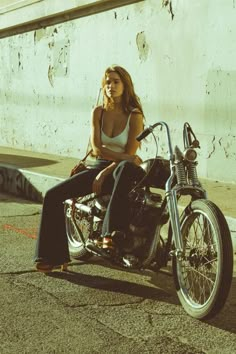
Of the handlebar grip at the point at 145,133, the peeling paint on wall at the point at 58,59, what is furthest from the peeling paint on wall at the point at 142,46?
the handlebar grip at the point at 145,133

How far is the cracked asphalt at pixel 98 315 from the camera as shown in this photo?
3.62 meters

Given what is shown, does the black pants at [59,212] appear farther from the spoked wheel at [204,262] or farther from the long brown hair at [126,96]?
the spoked wheel at [204,262]

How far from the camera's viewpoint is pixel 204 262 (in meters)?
4.14

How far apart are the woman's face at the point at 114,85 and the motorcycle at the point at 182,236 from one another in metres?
0.60

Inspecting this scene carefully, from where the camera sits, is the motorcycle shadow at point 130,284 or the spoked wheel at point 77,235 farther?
the spoked wheel at point 77,235

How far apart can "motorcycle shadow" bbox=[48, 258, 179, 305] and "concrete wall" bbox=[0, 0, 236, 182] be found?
10.5 ft

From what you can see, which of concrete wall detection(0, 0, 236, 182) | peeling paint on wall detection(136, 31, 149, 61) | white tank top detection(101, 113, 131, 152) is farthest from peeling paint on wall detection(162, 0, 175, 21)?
white tank top detection(101, 113, 131, 152)

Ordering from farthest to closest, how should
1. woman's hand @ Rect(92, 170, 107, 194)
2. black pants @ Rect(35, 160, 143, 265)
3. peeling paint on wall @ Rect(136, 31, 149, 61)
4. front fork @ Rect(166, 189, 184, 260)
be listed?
peeling paint on wall @ Rect(136, 31, 149, 61) → black pants @ Rect(35, 160, 143, 265) → woman's hand @ Rect(92, 170, 107, 194) → front fork @ Rect(166, 189, 184, 260)

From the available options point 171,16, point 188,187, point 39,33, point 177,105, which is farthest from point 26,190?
point 188,187

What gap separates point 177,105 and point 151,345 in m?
5.45

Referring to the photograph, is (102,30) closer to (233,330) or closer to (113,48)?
(113,48)

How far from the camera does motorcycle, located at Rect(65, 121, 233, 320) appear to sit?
3.92m

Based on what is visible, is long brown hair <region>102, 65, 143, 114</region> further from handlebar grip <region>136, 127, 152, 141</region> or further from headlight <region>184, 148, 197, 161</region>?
headlight <region>184, 148, 197, 161</region>

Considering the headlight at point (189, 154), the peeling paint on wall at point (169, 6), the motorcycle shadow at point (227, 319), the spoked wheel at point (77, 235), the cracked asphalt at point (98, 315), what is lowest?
the motorcycle shadow at point (227, 319)
